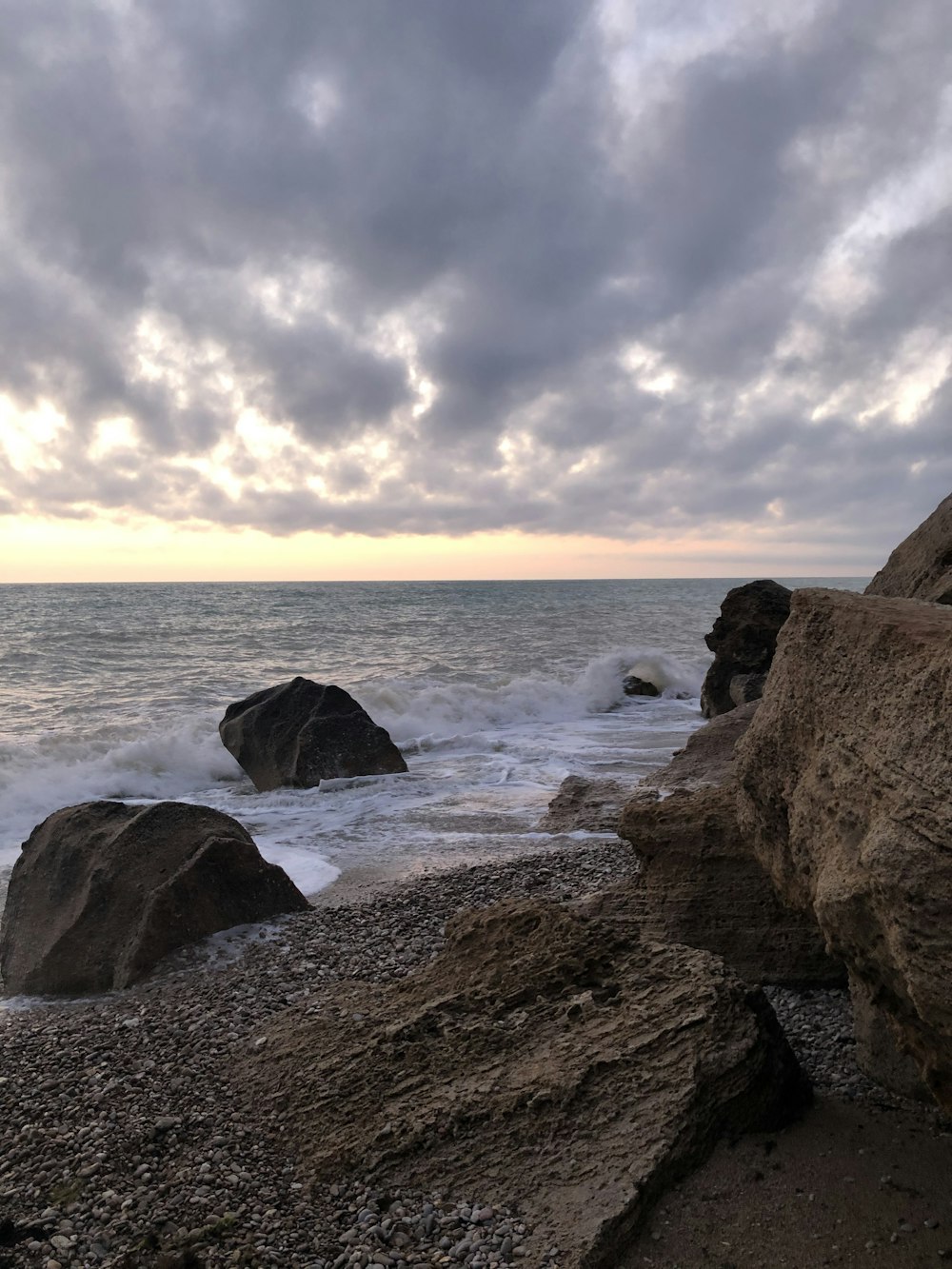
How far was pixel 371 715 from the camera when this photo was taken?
1898 cm

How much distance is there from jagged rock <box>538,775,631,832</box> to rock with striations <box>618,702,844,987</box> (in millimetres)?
3567

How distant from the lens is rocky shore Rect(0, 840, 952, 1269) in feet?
11.0

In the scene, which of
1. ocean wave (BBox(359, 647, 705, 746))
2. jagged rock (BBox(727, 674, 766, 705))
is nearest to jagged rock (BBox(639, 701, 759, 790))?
jagged rock (BBox(727, 674, 766, 705))

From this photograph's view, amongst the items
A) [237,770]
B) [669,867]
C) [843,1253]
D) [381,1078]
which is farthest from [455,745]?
[843,1253]

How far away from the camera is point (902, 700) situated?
108 inches

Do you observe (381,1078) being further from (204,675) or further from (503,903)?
(204,675)

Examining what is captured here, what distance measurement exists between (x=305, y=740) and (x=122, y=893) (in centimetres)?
623

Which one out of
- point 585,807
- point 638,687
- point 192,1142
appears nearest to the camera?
point 192,1142

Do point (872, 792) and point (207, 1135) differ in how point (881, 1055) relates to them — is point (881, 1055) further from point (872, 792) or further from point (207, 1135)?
point (207, 1135)

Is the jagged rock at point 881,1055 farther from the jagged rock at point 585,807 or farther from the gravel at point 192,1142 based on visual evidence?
the jagged rock at point 585,807

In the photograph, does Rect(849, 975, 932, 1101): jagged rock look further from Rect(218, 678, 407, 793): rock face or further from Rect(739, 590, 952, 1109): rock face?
Rect(218, 678, 407, 793): rock face

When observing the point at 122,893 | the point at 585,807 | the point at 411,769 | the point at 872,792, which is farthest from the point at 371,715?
the point at 872,792

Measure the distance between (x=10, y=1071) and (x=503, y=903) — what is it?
2.88 metres

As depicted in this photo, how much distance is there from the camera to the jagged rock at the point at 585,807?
9.43 meters
